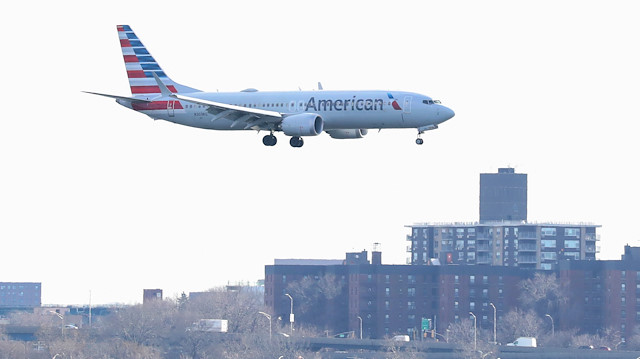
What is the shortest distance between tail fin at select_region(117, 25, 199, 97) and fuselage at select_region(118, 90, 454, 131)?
27.7 ft

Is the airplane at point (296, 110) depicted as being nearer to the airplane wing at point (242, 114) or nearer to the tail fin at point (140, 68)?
the airplane wing at point (242, 114)

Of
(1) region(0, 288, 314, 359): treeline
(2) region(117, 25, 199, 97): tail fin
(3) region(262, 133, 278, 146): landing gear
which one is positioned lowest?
(1) region(0, 288, 314, 359): treeline

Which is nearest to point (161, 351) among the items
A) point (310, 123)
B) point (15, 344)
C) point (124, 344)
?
point (124, 344)

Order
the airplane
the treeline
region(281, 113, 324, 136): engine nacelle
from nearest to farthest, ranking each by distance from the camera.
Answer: region(281, 113, 324, 136): engine nacelle
the airplane
the treeline

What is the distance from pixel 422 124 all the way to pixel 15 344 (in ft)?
303

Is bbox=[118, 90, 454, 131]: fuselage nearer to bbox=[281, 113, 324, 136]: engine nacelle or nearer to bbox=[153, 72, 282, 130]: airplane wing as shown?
bbox=[153, 72, 282, 130]: airplane wing

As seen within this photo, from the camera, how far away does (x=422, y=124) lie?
359 ft

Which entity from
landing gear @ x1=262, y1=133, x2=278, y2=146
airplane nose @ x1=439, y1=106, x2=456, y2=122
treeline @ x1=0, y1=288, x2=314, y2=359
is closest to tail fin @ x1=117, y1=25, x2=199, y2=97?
landing gear @ x1=262, y1=133, x2=278, y2=146

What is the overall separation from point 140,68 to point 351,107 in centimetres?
2403

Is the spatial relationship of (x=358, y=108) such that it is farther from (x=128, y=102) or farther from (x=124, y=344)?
(x=124, y=344)

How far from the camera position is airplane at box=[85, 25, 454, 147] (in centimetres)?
10925

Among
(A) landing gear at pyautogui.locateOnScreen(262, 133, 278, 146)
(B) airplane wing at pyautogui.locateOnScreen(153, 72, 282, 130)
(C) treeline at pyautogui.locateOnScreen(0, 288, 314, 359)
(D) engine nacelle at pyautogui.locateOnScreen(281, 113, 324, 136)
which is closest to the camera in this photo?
(D) engine nacelle at pyautogui.locateOnScreen(281, 113, 324, 136)

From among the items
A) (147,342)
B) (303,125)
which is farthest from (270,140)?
(147,342)

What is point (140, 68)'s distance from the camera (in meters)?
127
